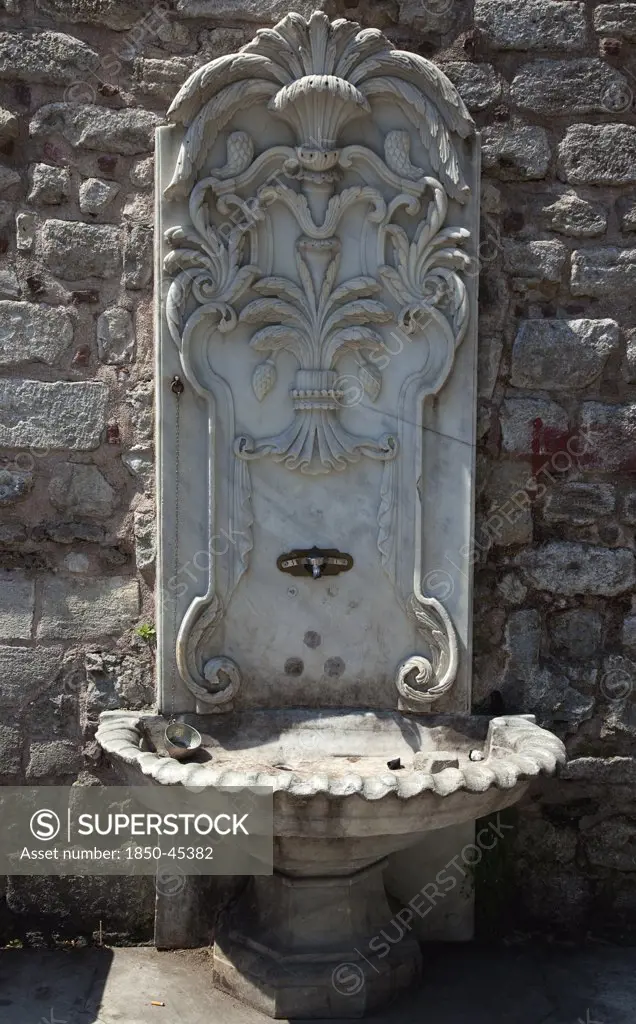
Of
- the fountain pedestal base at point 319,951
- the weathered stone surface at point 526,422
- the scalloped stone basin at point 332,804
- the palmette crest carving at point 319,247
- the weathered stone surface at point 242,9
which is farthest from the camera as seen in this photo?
the weathered stone surface at point 526,422

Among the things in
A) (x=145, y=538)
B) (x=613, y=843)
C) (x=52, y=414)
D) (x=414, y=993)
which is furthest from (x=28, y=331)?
(x=613, y=843)

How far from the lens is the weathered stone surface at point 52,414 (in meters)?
3.04

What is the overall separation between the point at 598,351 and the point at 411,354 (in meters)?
0.59

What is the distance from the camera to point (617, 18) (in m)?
3.08

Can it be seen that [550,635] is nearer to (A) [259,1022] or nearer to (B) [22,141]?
(A) [259,1022]

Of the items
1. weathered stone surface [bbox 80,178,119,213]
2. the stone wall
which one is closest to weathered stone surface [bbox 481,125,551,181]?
the stone wall

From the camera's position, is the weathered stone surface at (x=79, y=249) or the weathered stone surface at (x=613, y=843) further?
the weathered stone surface at (x=613, y=843)

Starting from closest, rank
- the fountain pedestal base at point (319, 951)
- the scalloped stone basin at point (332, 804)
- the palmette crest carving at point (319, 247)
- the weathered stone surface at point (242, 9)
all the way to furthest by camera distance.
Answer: the scalloped stone basin at point (332, 804)
the fountain pedestal base at point (319, 951)
the palmette crest carving at point (319, 247)
the weathered stone surface at point (242, 9)

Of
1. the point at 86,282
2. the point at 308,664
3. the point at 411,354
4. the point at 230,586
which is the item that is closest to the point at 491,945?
the point at 308,664

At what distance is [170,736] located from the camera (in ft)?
9.41

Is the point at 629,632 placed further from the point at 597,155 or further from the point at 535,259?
the point at 597,155

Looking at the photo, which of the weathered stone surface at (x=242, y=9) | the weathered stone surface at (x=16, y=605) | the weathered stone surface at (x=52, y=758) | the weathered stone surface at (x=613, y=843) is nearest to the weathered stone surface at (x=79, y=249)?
the weathered stone surface at (x=242, y=9)

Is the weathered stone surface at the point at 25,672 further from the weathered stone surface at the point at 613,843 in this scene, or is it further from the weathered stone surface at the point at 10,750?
the weathered stone surface at the point at 613,843

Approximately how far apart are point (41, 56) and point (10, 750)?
6.81 ft
